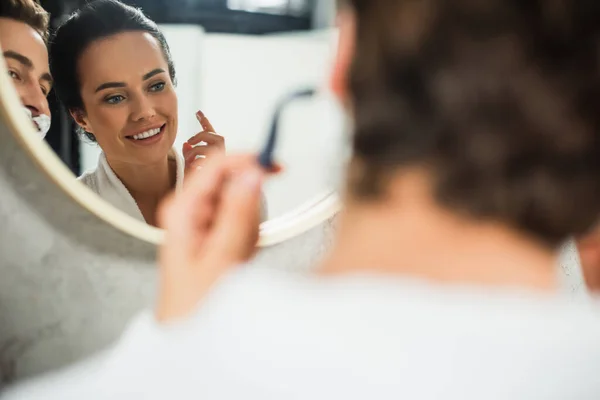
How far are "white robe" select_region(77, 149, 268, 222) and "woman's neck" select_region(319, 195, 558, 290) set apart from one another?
337 millimetres

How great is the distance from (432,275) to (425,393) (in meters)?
0.06

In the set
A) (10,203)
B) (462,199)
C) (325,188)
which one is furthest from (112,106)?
(462,199)

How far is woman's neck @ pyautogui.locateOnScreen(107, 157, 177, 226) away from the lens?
58cm

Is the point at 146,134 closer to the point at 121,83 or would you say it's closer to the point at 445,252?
the point at 121,83

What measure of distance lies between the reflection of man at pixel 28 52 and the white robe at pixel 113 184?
0.07 meters

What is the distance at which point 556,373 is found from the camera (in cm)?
27

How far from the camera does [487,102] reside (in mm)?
277

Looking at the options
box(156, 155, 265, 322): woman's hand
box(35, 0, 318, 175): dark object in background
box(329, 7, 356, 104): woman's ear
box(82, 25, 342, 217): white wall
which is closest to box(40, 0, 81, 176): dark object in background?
box(35, 0, 318, 175): dark object in background

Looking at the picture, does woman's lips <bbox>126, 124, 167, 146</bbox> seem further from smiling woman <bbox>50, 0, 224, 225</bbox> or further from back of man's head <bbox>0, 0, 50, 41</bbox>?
back of man's head <bbox>0, 0, 50, 41</bbox>

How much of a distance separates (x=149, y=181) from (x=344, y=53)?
0.34 metres

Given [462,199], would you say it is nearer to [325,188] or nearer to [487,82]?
[487,82]

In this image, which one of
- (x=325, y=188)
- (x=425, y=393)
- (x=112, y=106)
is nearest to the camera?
(x=425, y=393)

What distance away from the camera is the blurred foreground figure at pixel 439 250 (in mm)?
271

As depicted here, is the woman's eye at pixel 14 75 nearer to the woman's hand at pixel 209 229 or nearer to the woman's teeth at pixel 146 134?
the woman's teeth at pixel 146 134
